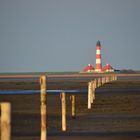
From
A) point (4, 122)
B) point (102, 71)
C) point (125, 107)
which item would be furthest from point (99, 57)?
point (4, 122)

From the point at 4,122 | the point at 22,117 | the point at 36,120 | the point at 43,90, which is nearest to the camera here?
the point at 4,122

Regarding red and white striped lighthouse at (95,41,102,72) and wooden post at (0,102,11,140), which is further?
red and white striped lighthouse at (95,41,102,72)

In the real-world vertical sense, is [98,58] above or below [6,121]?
above

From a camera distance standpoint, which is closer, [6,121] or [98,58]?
[6,121]

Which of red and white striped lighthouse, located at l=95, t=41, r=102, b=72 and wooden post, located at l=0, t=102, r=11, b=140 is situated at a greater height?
red and white striped lighthouse, located at l=95, t=41, r=102, b=72

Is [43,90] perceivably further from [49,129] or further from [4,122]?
[49,129]

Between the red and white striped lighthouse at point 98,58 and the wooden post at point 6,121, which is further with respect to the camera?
the red and white striped lighthouse at point 98,58

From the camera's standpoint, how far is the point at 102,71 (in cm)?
18525

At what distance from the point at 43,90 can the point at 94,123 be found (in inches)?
384

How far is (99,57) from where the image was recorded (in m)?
174

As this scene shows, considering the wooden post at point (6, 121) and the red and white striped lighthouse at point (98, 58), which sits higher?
the red and white striped lighthouse at point (98, 58)

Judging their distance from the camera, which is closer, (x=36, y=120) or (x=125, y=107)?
(x=36, y=120)

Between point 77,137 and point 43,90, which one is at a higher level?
point 43,90

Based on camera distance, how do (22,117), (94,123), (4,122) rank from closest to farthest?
1. (4,122)
2. (94,123)
3. (22,117)
